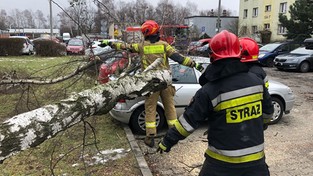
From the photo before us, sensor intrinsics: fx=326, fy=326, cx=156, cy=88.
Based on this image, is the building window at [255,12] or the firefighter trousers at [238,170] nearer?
the firefighter trousers at [238,170]

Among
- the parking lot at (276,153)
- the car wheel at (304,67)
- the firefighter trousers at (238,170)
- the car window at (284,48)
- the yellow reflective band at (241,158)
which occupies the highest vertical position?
the car window at (284,48)

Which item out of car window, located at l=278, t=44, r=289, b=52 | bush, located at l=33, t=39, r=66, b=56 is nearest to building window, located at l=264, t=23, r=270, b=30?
car window, located at l=278, t=44, r=289, b=52

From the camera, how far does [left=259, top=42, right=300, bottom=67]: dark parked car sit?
1758cm

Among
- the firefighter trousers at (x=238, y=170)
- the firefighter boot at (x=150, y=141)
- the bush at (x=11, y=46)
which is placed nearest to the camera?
the firefighter trousers at (x=238, y=170)

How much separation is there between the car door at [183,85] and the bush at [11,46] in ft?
63.6

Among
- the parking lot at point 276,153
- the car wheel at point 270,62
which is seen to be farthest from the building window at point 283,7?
the parking lot at point 276,153

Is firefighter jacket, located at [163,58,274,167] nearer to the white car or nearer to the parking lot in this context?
the parking lot

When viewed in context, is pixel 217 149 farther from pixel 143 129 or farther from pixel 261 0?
pixel 261 0

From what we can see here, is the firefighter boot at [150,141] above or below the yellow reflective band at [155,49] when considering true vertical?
below

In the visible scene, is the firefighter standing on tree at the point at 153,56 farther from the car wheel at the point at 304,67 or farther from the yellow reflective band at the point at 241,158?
the car wheel at the point at 304,67

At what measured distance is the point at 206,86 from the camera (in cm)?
234

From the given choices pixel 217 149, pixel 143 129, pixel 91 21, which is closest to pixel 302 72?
pixel 143 129

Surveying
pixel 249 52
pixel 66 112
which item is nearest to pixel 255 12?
pixel 249 52

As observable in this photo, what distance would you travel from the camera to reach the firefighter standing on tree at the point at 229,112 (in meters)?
2.29
